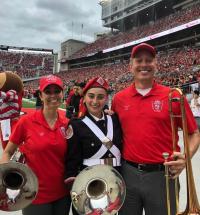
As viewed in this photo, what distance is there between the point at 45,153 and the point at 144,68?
962 mm

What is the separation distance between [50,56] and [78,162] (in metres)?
81.2

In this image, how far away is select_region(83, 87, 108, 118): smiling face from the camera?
8.50 ft

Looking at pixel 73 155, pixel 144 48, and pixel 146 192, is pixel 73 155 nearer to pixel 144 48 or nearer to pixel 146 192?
pixel 146 192

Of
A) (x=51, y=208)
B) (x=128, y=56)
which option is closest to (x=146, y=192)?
(x=51, y=208)

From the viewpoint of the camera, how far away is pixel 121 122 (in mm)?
2613

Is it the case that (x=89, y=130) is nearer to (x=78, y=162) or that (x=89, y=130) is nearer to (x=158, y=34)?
(x=78, y=162)

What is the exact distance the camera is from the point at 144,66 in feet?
8.45

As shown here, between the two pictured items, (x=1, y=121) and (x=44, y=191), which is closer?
(x=44, y=191)

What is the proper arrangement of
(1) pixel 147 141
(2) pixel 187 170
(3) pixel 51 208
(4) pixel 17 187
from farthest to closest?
1. (3) pixel 51 208
2. (1) pixel 147 141
3. (4) pixel 17 187
4. (2) pixel 187 170

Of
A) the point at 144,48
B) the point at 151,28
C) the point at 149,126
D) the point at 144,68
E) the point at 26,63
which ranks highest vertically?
the point at 151,28

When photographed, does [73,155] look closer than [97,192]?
No

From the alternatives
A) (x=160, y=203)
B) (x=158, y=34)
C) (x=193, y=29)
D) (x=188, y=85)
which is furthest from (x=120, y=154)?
(x=158, y=34)

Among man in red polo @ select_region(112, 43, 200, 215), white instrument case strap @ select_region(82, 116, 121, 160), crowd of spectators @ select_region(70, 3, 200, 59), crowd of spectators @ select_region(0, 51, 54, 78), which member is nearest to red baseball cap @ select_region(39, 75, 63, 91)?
white instrument case strap @ select_region(82, 116, 121, 160)

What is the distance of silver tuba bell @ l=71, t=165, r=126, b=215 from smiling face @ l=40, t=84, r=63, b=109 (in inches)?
27.7
